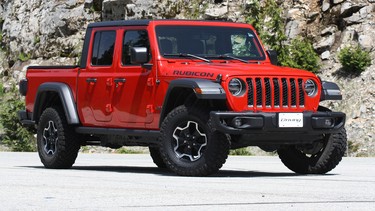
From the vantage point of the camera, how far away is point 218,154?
12273 mm

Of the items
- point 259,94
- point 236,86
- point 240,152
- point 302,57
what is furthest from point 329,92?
point 302,57

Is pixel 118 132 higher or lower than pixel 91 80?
lower

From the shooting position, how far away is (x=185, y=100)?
12875 millimetres

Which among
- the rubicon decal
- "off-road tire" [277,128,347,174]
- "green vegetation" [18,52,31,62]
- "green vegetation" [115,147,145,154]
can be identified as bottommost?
"green vegetation" [115,147,145,154]

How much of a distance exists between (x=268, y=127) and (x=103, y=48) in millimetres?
3275

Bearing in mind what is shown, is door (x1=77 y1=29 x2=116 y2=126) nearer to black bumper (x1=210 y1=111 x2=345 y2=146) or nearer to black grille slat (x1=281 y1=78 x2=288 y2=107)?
black bumper (x1=210 y1=111 x2=345 y2=146)

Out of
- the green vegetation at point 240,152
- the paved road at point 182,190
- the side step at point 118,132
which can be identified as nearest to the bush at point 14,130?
the green vegetation at point 240,152

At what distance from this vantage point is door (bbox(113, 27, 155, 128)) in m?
13.4

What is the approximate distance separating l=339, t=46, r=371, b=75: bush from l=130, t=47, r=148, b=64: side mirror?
15706mm

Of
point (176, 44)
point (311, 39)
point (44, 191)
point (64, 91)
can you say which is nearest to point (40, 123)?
point (64, 91)

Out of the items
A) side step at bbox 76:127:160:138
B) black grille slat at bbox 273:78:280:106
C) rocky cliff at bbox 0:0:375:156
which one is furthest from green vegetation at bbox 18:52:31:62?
black grille slat at bbox 273:78:280:106

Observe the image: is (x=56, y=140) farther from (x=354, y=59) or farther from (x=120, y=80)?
(x=354, y=59)

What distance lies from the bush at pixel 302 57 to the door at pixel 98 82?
14.8m

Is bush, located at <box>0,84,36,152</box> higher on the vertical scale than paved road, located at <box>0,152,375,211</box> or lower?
lower
